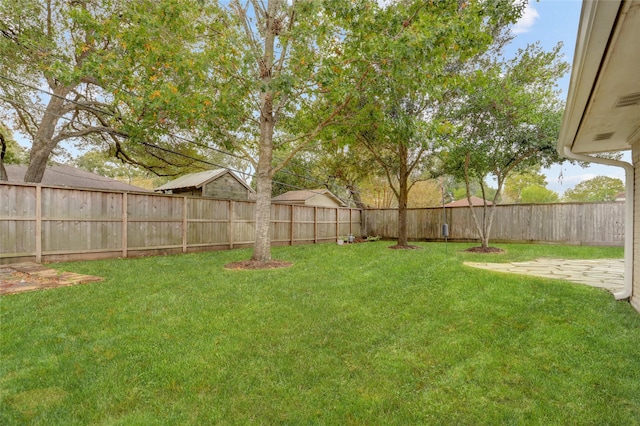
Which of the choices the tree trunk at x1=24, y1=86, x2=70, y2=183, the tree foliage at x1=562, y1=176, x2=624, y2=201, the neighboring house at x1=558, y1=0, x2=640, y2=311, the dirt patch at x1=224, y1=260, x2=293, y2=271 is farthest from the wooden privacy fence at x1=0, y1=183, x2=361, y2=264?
the tree foliage at x1=562, y1=176, x2=624, y2=201

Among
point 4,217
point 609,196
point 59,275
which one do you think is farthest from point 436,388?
point 609,196

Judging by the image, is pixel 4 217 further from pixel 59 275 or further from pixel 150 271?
pixel 150 271

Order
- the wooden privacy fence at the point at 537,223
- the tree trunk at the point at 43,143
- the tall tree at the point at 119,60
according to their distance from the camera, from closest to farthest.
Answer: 1. the tall tree at the point at 119,60
2. the tree trunk at the point at 43,143
3. the wooden privacy fence at the point at 537,223

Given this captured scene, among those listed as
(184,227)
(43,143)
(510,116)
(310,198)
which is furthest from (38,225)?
(310,198)

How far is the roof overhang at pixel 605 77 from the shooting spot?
138 centimetres

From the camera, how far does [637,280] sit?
3.40 meters

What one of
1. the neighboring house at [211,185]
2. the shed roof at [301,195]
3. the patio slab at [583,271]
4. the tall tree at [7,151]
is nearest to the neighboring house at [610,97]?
the patio slab at [583,271]

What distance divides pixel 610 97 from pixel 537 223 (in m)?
10.3

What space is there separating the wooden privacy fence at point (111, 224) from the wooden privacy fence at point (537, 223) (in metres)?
6.57

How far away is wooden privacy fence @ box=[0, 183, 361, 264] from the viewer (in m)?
5.75

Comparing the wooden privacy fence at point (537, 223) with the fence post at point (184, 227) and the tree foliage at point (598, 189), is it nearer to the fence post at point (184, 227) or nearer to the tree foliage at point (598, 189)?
the fence post at point (184, 227)

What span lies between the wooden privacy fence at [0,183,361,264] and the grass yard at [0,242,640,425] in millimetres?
2931

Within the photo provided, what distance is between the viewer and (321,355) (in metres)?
2.47

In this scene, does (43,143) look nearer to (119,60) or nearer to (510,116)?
(119,60)
